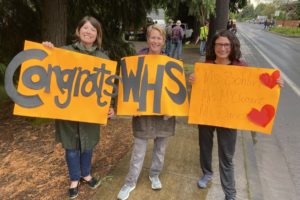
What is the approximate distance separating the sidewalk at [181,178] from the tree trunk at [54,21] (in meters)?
2.34

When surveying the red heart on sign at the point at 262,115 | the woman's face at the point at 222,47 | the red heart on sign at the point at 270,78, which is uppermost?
the woman's face at the point at 222,47

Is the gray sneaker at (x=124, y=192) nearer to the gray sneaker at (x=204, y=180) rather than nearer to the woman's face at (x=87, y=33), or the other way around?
the gray sneaker at (x=204, y=180)

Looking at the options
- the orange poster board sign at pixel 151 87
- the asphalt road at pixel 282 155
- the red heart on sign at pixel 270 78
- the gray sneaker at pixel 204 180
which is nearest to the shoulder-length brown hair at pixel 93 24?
the orange poster board sign at pixel 151 87

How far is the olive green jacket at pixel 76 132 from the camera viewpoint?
10.3ft

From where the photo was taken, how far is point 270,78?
3090mm

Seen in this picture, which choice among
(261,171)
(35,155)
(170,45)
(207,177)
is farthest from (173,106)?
(170,45)

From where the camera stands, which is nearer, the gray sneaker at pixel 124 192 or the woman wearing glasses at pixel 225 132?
the woman wearing glasses at pixel 225 132

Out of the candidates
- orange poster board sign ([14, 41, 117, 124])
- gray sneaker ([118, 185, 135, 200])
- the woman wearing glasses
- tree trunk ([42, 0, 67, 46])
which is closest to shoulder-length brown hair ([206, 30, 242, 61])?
the woman wearing glasses

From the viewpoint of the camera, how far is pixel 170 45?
14.6 metres

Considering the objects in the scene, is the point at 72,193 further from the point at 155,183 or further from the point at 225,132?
the point at 225,132

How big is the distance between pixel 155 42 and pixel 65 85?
0.94 meters

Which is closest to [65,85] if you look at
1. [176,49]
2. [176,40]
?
[176,40]

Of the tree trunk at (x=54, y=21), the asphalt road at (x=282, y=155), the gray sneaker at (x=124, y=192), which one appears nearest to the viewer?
the gray sneaker at (x=124, y=192)

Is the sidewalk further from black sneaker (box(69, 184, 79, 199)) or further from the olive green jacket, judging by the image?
the olive green jacket
